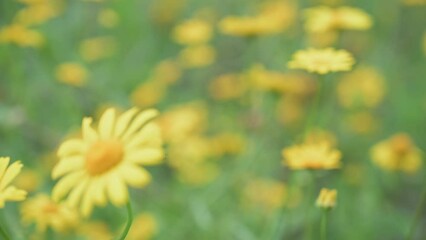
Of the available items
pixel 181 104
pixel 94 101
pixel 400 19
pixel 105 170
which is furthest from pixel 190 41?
pixel 105 170

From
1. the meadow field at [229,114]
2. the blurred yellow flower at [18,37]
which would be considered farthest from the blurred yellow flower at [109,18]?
the blurred yellow flower at [18,37]

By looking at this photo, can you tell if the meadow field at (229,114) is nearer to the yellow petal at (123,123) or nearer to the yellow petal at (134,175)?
the yellow petal at (123,123)

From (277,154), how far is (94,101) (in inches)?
22.3

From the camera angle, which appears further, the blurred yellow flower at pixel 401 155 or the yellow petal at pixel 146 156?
the blurred yellow flower at pixel 401 155

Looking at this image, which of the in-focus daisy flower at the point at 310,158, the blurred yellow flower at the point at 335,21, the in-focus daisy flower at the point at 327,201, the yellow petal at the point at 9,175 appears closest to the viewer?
the yellow petal at the point at 9,175

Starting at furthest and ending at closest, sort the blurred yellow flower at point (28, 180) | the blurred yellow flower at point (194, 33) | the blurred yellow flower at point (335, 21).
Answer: the blurred yellow flower at point (194, 33) < the blurred yellow flower at point (28, 180) < the blurred yellow flower at point (335, 21)

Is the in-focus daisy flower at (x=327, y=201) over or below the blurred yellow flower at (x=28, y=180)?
over

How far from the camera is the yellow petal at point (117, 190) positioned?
2.69 feet

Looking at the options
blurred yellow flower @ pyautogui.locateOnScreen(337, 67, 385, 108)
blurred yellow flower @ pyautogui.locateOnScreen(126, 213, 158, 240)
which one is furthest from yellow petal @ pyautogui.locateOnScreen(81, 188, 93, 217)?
blurred yellow flower @ pyautogui.locateOnScreen(337, 67, 385, 108)

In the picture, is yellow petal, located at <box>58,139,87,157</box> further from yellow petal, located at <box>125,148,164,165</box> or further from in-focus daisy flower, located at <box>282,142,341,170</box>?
in-focus daisy flower, located at <box>282,142,341,170</box>

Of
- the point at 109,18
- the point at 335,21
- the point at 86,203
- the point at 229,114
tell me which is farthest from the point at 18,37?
the point at 86,203

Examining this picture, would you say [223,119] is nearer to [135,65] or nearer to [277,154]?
[277,154]

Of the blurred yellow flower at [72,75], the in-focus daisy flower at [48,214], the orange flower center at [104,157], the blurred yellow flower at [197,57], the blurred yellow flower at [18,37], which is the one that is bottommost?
the blurred yellow flower at [197,57]

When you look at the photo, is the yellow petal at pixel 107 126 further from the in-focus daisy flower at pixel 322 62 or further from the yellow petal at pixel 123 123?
the in-focus daisy flower at pixel 322 62
